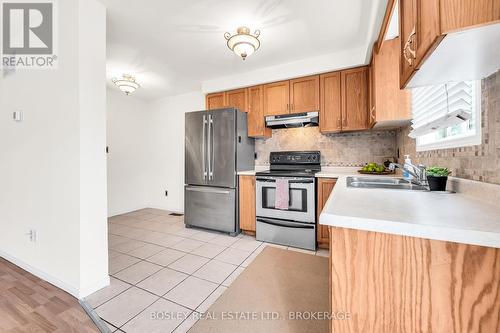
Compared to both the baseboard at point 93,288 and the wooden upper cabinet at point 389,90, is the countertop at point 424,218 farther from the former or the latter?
the baseboard at point 93,288

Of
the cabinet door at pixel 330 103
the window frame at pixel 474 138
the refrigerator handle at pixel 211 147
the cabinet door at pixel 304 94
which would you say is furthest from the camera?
the refrigerator handle at pixel 211 147

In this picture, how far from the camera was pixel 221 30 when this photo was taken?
7.25 ft

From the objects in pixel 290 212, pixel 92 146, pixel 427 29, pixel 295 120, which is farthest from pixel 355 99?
pixel 92 146

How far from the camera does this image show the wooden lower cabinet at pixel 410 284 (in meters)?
0.62

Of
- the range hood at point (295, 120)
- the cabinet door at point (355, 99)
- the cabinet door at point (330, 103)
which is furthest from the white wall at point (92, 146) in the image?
the cabinet door at point (355, 99)

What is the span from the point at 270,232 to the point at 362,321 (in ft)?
6.81

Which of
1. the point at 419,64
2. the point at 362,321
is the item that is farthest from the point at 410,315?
the point at 419,64

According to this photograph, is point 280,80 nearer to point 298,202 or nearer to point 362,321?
point 298,202

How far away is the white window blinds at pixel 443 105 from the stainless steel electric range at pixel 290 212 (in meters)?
1.21

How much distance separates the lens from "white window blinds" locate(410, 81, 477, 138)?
3.77ft

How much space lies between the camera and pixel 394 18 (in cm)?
166

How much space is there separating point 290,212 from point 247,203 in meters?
0.65

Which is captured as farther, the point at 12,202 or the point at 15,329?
the point at 12,202

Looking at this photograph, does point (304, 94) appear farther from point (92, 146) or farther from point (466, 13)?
point (92, 146)
